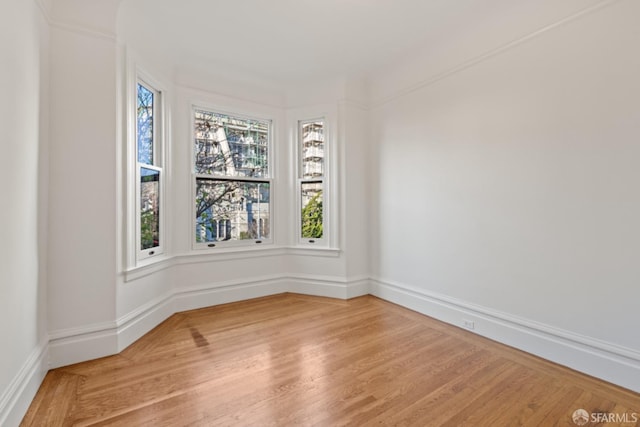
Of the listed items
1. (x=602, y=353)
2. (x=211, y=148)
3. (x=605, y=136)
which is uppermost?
(x=211, y=148)

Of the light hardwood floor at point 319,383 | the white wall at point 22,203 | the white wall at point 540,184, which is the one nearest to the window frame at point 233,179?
Answer: the light hardwood floor at point 319,383

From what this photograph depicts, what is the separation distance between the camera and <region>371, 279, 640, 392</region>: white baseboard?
196 cm

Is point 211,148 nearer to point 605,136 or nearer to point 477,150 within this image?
point 477,150

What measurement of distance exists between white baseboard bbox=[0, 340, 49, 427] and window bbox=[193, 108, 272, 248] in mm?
1743

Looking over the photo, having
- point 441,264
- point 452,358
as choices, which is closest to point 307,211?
point 441,264

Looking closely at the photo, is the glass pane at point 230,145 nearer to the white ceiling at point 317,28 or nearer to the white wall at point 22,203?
the white ceiling at point 317,28

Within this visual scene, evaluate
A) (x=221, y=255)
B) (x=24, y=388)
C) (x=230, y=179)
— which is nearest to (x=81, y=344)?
(x=24, y=388)

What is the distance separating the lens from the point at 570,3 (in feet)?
7.18

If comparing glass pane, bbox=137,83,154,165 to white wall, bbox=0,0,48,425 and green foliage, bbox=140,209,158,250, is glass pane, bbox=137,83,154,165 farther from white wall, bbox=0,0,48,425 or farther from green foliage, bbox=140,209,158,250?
white wall, bbox=0,0,48,425

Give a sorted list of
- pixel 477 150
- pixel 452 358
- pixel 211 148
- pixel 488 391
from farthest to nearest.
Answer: pixel 211 148 → pixel 477 150 → pixel 452 358 → pixel 488 391

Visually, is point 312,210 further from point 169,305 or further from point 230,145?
point 169,305

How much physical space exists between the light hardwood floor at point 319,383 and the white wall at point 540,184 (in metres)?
0.43

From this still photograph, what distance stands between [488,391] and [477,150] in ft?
6.52

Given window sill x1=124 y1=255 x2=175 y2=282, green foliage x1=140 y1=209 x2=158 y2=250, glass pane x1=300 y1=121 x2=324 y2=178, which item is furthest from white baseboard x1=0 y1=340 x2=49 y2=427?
glass pane x1=300 y1=121 x2=324 y2=178
